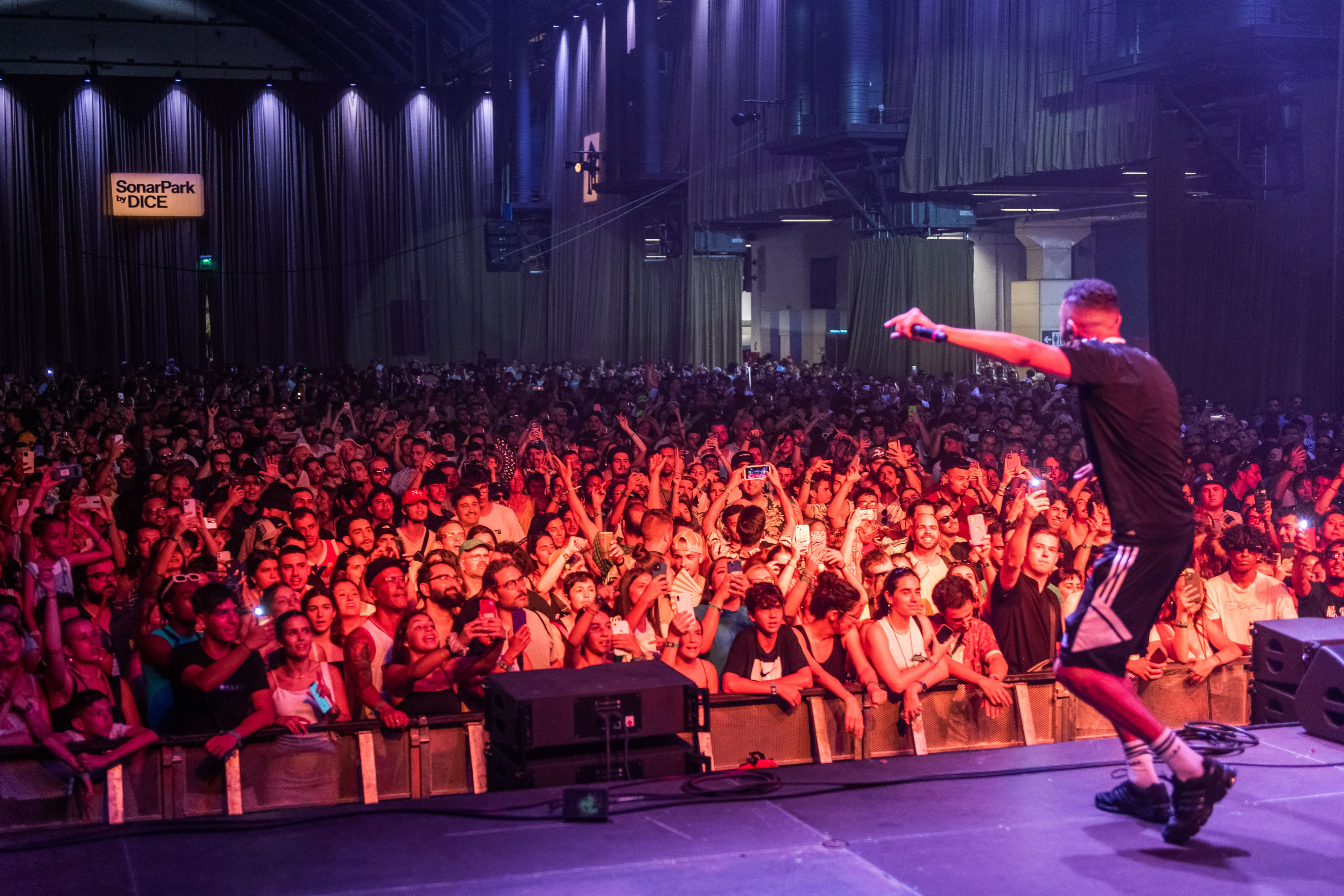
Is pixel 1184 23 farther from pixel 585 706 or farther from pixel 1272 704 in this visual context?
pixel 585 706

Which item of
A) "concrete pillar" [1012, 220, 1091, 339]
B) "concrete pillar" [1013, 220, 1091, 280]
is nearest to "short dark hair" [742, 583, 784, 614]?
"concrete pillar" [1012, 220, 1091, 339]

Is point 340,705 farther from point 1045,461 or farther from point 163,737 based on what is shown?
point 1045,461

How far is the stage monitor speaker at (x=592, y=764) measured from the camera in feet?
13.8

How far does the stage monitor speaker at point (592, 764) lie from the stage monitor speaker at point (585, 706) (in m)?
0.05

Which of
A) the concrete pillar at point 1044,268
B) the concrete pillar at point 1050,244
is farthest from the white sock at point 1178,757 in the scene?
the concrete pillar at point 1050,244

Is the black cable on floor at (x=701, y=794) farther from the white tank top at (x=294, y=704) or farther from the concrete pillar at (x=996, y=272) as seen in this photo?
the concrete pillar at (x=996, y=272)

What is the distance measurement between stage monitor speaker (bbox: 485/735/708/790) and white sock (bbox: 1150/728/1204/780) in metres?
1.42

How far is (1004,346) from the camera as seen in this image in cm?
344

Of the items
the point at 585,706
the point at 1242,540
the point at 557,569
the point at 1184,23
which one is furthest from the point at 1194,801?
the point at 1184,23

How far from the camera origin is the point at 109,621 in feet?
19.5

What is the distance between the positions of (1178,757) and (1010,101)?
43.3ft

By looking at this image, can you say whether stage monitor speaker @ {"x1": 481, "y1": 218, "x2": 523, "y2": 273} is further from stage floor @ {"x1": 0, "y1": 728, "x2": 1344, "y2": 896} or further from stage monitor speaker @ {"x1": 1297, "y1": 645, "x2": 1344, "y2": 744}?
stage floor @ {"x1": 0, "y1": 728, "x2": 1344, "y2": 896}

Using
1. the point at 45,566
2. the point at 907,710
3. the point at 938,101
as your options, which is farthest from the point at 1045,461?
the point at 938,101

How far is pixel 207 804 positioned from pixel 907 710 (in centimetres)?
248
